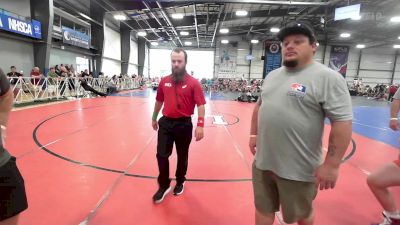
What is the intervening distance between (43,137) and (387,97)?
2506cm

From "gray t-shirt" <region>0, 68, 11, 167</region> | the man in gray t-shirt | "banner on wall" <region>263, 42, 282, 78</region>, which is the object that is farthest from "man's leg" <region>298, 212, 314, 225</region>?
"banner on wall" <region>263, 42, 282, 78</region>

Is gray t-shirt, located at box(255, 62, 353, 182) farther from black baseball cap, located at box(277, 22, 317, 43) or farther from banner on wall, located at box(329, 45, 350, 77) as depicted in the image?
banner on wall, located at box(329, 45, 350, 77)

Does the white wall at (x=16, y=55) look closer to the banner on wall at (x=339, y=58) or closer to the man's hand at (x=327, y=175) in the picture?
the man's hand at (x=327, y=175)

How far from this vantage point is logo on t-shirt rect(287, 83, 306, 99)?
4.89 feet

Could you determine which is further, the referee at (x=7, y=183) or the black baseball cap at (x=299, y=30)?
the black baseball cap at (x=299, y=30)

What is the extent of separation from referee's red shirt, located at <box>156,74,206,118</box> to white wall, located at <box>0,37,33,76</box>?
41.9ft

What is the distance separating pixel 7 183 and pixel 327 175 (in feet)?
6.31

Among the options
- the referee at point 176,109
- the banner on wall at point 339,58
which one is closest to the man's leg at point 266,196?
the referee at point 176,109

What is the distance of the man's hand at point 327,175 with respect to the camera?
1.48m

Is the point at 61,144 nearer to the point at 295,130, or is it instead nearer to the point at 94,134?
the point at 94,134

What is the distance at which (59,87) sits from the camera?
1234 centimetres

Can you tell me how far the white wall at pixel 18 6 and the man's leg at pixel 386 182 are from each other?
52.1 ft

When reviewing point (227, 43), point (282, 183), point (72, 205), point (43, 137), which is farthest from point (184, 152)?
point (227, 43)

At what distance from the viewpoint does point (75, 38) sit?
16.5 meters
